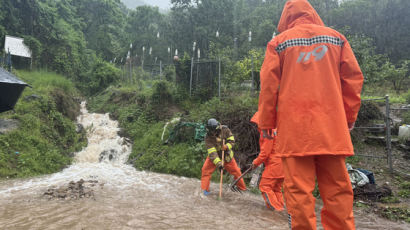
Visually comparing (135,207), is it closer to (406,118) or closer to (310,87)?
(310,87)

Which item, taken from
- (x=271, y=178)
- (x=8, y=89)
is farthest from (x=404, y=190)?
(x=8, y=89)

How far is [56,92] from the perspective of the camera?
12.2 m

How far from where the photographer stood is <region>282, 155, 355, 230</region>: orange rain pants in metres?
1.97

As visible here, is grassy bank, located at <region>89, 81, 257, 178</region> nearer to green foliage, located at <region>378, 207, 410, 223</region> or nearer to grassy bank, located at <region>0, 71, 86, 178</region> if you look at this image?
grassy bank, located at <region>0, 71, 86, 178</region>

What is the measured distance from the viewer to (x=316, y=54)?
2209 mm

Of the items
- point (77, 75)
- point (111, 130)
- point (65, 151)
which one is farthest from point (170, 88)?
point (77, 75)

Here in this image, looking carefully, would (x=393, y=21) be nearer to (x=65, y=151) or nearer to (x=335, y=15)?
(x=335, y=15)

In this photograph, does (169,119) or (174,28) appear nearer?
(169,119)

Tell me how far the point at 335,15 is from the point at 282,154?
31438mm

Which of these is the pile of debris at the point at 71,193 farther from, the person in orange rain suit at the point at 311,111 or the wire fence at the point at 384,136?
the wire fence at the point at 384,136

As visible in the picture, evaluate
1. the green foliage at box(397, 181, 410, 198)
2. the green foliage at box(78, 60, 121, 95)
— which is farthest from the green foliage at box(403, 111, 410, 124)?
the green foliage at box(78, 60, 121, 95)

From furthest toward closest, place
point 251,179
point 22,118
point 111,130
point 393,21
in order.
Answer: point 393,21, point 111,130, point 22,118, point 251,179

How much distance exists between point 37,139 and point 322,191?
8.54 meters

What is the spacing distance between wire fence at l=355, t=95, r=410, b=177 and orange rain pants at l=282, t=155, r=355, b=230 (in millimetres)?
4346
